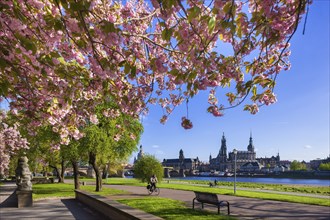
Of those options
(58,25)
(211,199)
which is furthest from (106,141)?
(58,25)

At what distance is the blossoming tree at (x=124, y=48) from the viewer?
4605 millimetres

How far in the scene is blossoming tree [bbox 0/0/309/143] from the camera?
4.61 meters

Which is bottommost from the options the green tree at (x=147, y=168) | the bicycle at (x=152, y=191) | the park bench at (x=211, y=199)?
the bicycle at (x=152, y=191)

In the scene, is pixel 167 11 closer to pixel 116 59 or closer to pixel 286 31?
pixel 286 31

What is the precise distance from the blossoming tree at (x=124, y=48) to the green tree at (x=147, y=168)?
25.0 m

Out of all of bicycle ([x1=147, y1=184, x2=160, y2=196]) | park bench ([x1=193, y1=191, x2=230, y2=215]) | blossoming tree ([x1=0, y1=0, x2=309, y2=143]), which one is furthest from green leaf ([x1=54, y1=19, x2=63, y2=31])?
bicycle ([x1=147, y1=184, x2=160, y2=196])

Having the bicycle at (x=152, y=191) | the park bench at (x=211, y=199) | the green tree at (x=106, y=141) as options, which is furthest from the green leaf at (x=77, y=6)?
the bicycle at (x=152, y=191)

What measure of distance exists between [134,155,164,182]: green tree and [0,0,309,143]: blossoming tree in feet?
82.1

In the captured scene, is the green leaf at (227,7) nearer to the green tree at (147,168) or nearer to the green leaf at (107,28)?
the green leaf at (107,28)

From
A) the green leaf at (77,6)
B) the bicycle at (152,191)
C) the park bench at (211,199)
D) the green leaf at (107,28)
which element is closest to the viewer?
the green leaf at (77,6)

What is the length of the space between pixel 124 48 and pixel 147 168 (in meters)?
27.6

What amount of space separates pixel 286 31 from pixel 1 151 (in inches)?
930

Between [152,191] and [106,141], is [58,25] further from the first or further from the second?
[106,141]

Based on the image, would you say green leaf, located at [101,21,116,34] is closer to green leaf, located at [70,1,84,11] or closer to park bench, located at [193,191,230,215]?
green leaf, located at [70,1,84,11]
